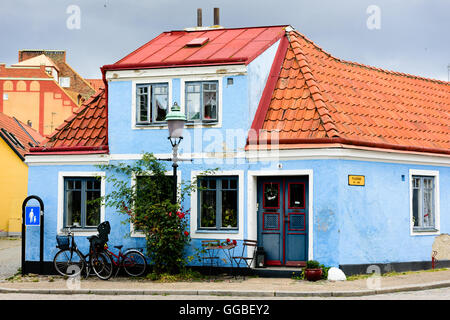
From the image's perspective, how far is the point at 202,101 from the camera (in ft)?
55.8

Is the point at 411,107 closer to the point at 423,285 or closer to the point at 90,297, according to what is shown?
the point at 423,285

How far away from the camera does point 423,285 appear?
14.4m

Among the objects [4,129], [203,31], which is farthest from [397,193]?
[4,129]

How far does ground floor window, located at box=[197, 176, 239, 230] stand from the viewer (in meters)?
16.8

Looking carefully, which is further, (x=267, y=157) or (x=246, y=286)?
(x=267, y=157)

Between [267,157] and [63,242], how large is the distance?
5639 mm

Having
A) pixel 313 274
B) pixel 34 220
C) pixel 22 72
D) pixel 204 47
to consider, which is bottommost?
pixel 313 274

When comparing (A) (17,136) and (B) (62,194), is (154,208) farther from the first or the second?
(A) (17,136)

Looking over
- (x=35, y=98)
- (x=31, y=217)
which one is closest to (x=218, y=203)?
(x=31, y=217)

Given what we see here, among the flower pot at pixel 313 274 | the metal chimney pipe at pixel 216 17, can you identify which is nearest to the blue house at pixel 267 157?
the flower pot at pixel 313 274

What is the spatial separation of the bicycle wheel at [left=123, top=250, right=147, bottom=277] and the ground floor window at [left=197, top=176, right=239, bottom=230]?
1.71 metres

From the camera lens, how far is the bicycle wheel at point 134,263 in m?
16.4

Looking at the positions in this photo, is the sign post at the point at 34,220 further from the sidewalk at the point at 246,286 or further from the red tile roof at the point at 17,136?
the red tile roof at the point at 17,136

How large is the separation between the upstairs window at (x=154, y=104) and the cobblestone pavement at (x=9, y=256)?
5.52 meters
